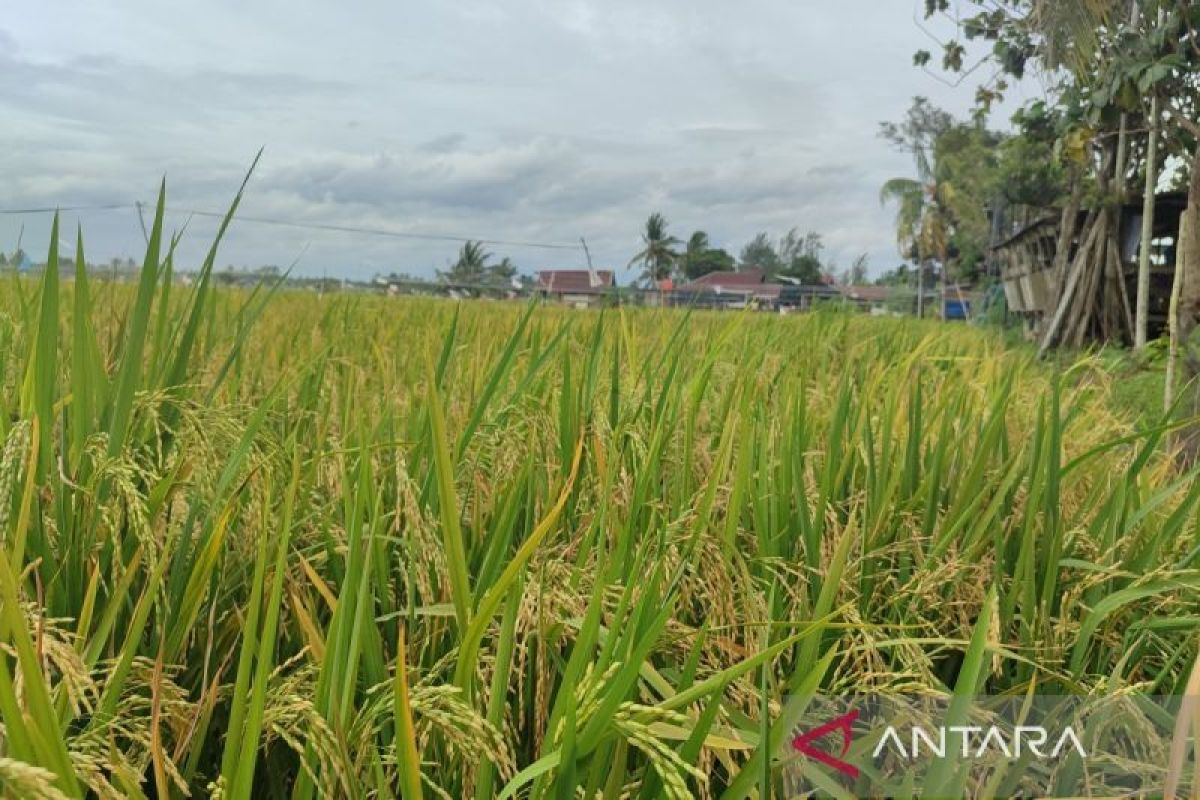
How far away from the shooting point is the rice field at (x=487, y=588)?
603 millimetres

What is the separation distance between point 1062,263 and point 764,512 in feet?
41.4

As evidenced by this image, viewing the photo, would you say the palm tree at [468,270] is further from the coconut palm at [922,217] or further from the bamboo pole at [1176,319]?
the coconut palm at [922,217]

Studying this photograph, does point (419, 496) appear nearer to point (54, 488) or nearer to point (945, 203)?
point (54, 488)

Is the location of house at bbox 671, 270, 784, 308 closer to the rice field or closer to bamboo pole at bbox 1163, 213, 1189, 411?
the rice field

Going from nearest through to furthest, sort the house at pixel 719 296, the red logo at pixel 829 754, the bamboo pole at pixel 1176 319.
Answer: the red logo at pixel 829 754
the house at pixel 719 296
the bamboo pole at pixel 1176 319

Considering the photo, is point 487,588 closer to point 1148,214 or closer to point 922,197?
point 1148,214

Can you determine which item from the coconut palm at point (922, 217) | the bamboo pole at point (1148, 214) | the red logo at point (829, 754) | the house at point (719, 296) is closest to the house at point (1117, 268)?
the bamboo pole at point (1148, 214)

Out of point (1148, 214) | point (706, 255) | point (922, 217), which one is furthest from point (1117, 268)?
point (706, 255)

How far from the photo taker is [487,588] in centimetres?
86

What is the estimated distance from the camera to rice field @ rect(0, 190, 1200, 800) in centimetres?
60

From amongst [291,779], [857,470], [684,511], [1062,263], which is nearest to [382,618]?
[291,779]

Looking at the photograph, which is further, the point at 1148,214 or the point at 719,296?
the point at 1148,214

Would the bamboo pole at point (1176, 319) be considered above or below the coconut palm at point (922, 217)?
below

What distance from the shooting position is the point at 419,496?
3.45ft
